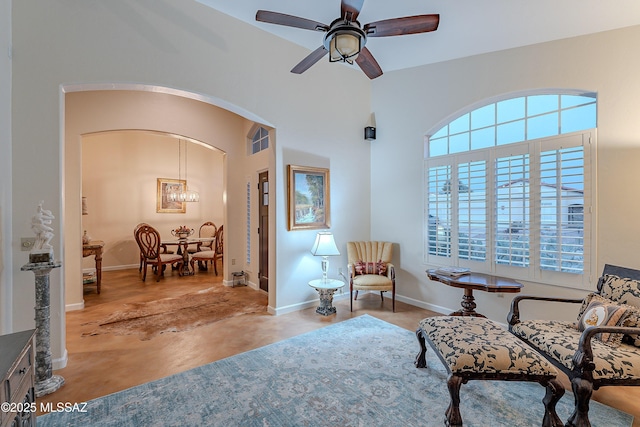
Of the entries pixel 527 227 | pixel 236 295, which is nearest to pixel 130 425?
pixel 236 295

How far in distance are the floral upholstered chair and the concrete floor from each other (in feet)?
1.66

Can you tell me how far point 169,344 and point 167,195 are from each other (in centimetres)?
565

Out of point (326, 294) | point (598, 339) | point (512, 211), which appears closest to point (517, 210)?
point (512, 211)

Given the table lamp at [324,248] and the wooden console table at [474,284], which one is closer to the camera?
Result: the wooden console table at [474,284]

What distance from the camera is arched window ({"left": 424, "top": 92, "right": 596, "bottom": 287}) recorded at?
3.00 meters

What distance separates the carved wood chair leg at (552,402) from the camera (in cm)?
186

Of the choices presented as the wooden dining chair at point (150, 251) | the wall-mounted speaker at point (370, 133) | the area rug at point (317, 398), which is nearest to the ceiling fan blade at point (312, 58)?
the wall-mounted speaker at point (370, 133)

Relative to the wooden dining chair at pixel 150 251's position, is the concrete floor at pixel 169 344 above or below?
below

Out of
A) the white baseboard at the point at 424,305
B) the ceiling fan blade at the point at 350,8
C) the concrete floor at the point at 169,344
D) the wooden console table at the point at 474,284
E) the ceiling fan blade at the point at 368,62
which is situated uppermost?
the ceiling fan blade at the point at 350,8

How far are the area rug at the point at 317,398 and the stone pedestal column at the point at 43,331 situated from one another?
15.3 inches

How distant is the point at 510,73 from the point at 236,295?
5.04m

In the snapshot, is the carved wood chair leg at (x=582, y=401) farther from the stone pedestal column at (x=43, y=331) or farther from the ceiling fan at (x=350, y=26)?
the stone pedestal column at (x=43, y=331)

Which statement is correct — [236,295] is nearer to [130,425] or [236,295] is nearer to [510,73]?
[130,425]

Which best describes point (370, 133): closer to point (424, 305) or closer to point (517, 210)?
point (517, 210)
